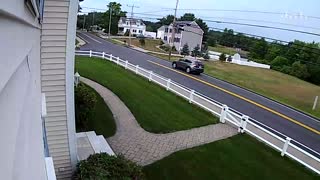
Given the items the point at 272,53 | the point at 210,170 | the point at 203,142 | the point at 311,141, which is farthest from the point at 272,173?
the point at 272,53

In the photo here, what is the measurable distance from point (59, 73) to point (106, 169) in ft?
7.37

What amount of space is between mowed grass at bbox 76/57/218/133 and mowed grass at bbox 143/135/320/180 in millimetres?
2261

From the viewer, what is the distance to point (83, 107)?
11.2 m

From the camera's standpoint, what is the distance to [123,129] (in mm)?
12258

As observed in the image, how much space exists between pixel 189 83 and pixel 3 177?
74.0ft

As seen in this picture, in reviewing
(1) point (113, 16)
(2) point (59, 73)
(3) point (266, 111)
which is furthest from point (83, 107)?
(1) point (113, 16)

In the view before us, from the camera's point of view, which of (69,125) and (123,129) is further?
(123,129)

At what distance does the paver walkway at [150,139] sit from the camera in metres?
10.2

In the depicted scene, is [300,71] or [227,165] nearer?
[227,165]

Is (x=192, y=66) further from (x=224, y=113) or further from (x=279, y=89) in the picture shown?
(x=224, y=113)

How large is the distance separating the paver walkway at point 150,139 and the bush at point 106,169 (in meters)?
2.48

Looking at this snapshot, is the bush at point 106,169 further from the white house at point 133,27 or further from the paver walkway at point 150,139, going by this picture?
the white house at point 133,27

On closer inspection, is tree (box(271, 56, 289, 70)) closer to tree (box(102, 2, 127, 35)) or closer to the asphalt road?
the asphalt road

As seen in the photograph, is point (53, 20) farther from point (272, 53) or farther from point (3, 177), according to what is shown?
point (272, 53)
